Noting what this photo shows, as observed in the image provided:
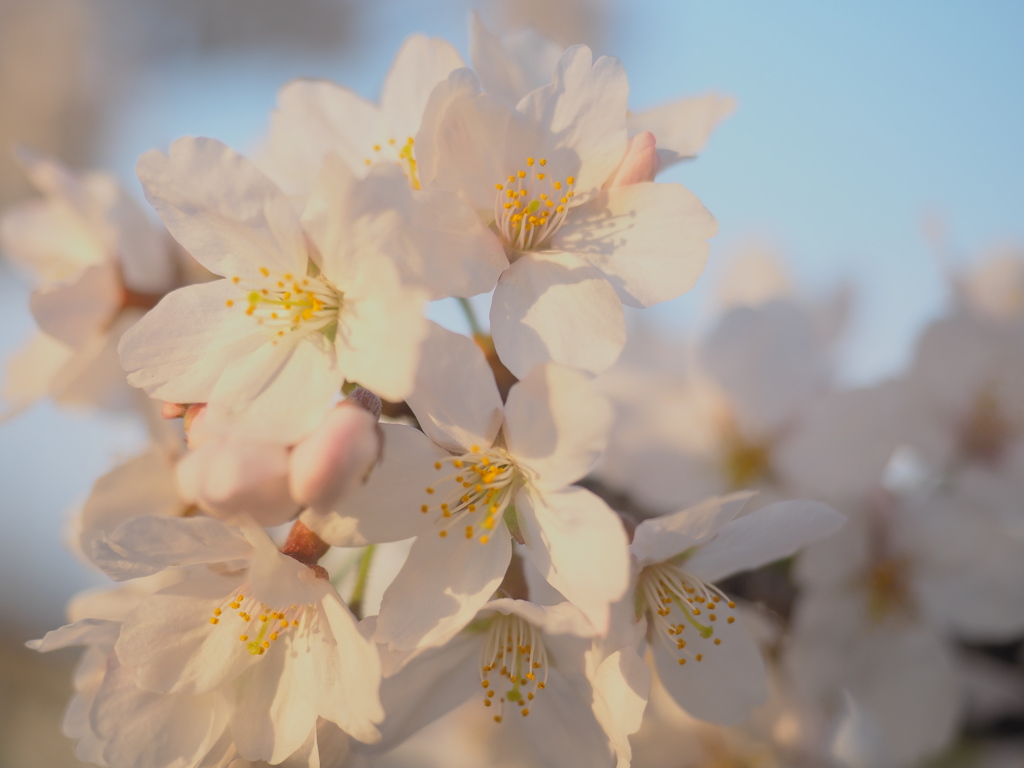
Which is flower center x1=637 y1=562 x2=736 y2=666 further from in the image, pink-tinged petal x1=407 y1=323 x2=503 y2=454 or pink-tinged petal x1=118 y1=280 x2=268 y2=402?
pink-tinged petal x1=118 y1=280 x2=268 y2=402

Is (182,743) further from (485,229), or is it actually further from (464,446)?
(485,229)

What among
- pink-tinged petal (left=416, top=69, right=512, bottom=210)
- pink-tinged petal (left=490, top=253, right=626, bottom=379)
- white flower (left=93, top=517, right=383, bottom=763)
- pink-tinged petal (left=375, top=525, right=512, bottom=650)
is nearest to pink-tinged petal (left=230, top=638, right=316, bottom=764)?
white flower (left=93, top=517, right=383, bottom=763)

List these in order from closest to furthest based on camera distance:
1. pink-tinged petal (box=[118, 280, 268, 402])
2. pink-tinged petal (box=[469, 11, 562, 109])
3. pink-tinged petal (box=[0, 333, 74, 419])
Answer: pink-tinged petal (box=[118, 280, 268, 402]), pink-tinged petal (box=[469, 11, 562, 109]), pink-tinged petal (box=[0, 333, 74, 419])

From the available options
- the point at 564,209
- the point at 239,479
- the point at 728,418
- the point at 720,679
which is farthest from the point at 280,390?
the point at 728,418

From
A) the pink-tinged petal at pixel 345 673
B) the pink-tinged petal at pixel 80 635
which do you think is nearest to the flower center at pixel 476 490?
the pink-tinged petal at pixel 345 673

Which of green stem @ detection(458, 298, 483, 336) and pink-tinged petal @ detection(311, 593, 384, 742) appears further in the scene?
green stem @ detection(458, 298, 483, 336)

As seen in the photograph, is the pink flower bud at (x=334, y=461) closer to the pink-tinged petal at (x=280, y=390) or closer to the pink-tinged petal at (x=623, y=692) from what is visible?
the pink-tinged petal at (x=280, y=390)

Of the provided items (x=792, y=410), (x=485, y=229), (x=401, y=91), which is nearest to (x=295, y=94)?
(x=401, y=91)
